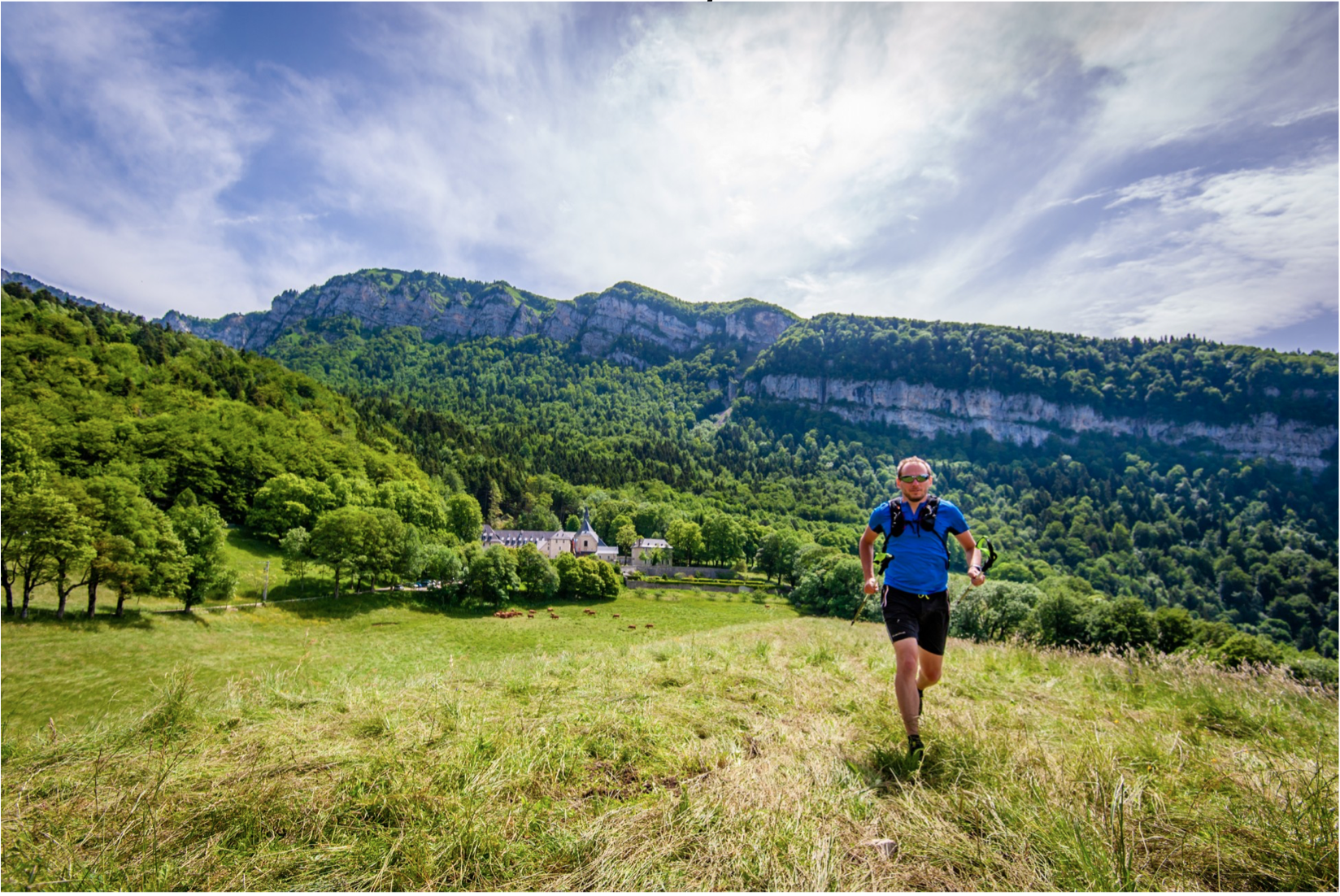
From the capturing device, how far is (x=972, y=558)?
4844 mm

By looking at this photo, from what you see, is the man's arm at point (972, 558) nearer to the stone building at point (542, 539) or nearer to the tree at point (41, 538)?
the tree at point (41, 538)

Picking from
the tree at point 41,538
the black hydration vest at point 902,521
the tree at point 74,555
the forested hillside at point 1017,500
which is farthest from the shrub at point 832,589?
the tree at point 41,538

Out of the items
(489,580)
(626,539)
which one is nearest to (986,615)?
(489,580)

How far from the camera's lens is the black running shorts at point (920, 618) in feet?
15.2

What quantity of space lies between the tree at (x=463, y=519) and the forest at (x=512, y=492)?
26 centimetres

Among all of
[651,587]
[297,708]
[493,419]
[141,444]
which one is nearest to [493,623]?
[651,587]

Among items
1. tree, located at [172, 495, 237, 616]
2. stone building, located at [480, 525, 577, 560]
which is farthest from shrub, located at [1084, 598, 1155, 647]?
stone building, located at [480, 525, 577, 560]

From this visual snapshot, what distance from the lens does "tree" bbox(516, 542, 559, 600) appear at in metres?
50.8

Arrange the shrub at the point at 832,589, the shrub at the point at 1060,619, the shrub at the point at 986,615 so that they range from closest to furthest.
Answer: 1. the shrub at the point at 1060,619
2. the shrub at the point at 986,615
3. the shrub at the point at 832,589

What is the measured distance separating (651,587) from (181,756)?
2439 inches

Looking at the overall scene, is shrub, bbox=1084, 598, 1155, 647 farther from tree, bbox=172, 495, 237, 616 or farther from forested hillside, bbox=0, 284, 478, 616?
tree, bbox=172, 495, 237, 616

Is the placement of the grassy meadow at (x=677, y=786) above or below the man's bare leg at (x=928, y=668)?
below

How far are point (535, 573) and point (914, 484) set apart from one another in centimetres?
5022

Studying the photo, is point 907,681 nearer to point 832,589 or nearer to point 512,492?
point 832,589
